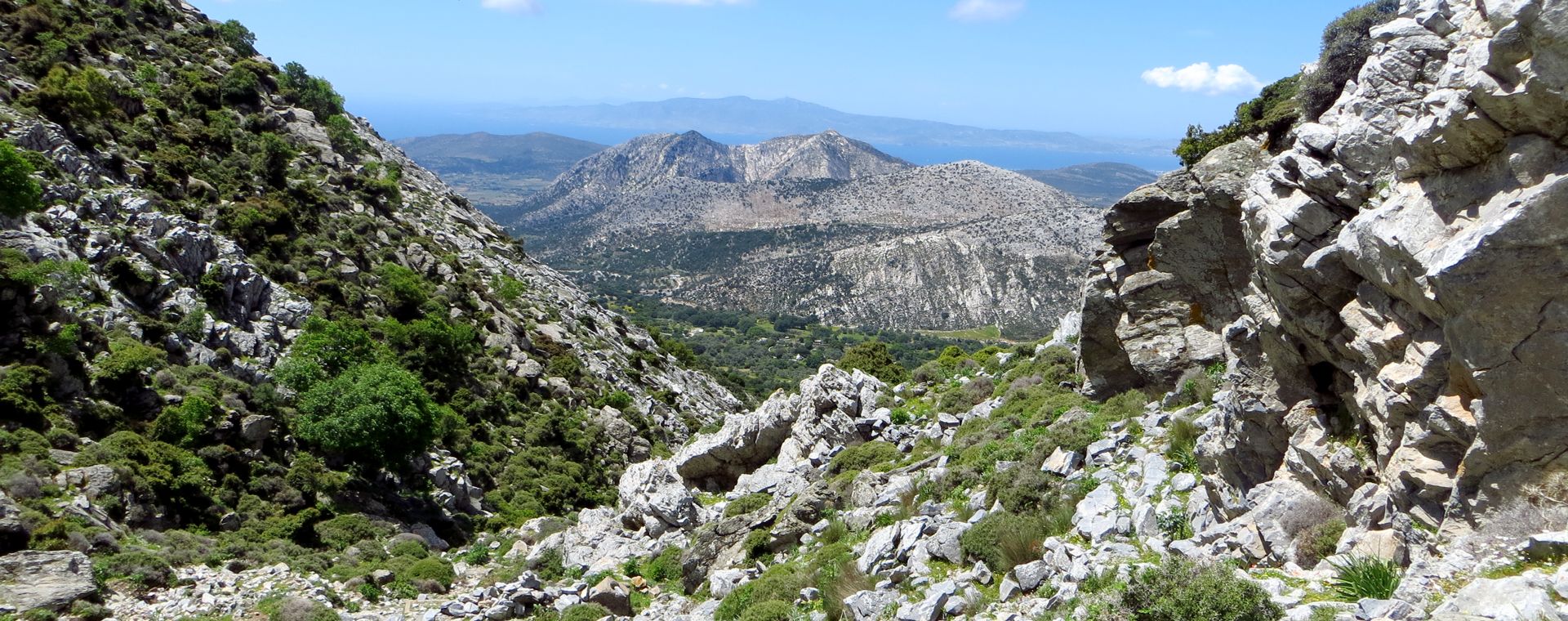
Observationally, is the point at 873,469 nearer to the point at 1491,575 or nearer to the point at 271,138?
the point at 1491,575

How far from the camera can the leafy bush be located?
8.50 meters

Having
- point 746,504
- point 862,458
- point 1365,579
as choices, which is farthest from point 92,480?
point 1365,579

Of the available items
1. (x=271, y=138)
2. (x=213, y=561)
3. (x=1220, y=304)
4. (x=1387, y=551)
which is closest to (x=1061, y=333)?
(x=1220, y=304)

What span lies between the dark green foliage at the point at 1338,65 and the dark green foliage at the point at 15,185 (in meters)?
39.5

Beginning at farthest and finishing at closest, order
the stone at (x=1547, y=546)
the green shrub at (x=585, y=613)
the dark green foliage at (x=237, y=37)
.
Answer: the dark green foliage at (x=237, y=37) < the green shrub at (x=585, y=613) < the stone at (x=1547, y=546)

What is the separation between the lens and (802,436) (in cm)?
2770

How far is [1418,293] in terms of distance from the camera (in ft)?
29.6

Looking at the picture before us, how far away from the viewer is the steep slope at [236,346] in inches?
968

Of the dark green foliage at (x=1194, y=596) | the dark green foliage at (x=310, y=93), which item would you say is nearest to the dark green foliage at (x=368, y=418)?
the dark green foliage at (x=1194, y=596)

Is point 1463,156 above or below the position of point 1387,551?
above

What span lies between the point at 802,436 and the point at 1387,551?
19638 mm

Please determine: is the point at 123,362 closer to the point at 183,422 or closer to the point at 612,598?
the point at 183,422

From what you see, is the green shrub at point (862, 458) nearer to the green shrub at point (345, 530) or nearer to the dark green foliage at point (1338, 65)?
the dark green foliage at point (1338, 65)

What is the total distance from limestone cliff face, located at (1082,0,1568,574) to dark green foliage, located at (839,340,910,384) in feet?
100
